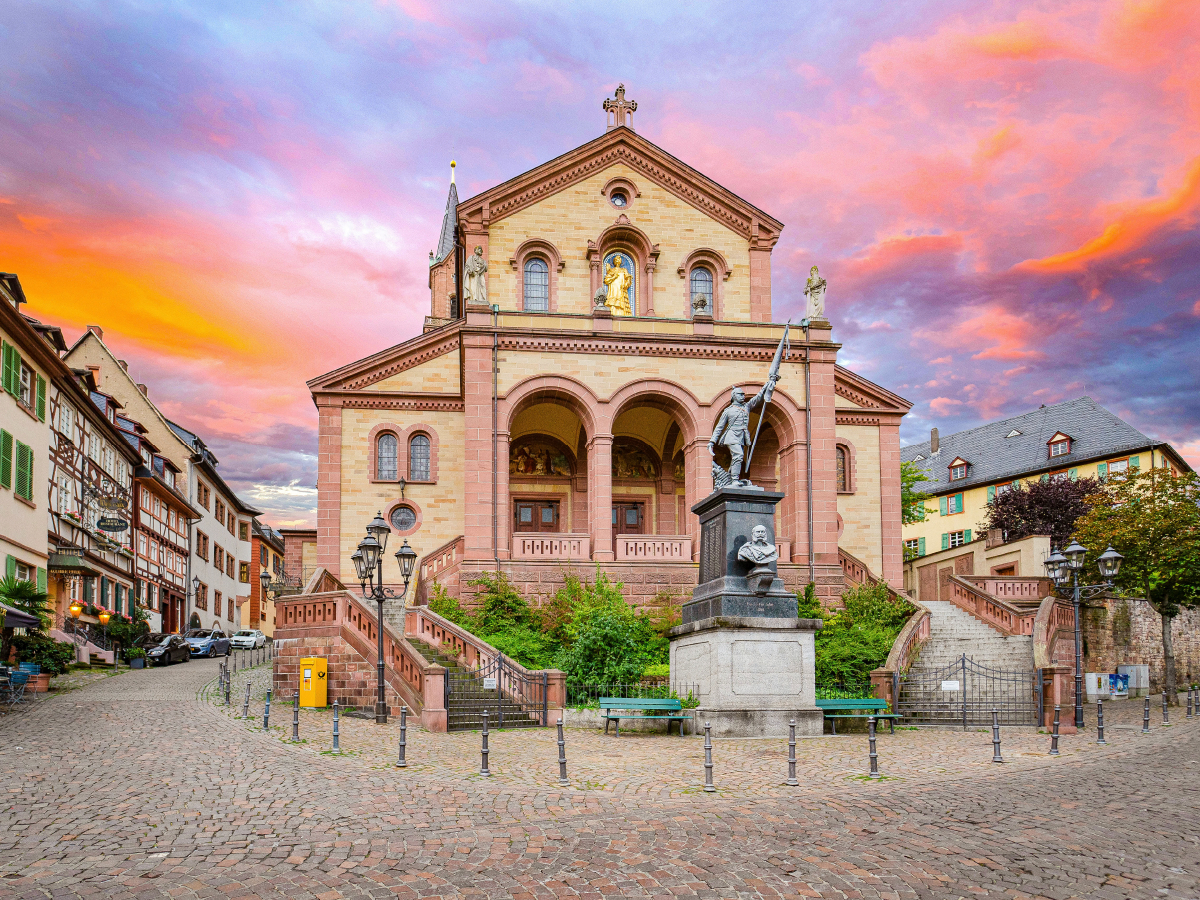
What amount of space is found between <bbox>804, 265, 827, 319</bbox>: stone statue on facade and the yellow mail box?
18140 millimetres

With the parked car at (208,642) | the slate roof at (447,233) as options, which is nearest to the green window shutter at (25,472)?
the parked car at (208,642)

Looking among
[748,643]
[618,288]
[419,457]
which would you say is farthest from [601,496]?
[748,643]

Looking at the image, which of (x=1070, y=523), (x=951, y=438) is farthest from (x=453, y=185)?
(x=1070, y=523)

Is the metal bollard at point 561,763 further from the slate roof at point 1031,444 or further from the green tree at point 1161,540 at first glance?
the slate roof at point 1031,444

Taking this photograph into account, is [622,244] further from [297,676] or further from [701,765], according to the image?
[701,765]

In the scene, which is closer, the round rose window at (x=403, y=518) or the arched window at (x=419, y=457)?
the round rose window at (x=403, y=518)

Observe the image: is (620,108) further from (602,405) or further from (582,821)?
(582,821)

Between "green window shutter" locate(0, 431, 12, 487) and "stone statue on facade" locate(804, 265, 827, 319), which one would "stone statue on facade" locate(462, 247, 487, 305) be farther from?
"green window shutter" locate(0, 431, 12, 487)

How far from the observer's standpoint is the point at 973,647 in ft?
83.8

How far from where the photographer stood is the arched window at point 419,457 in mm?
33125

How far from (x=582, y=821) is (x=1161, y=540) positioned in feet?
71.3

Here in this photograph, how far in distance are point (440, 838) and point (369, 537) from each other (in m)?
10.6

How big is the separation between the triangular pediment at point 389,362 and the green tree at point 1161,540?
2071cm

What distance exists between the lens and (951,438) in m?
68.5
